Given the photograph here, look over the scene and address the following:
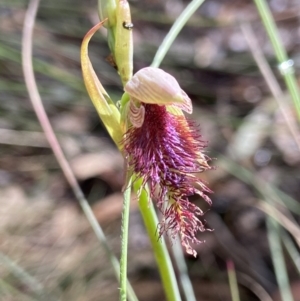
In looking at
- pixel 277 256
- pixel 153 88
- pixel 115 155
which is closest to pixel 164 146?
pixel 153 88

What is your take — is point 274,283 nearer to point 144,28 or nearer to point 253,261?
point 253,261

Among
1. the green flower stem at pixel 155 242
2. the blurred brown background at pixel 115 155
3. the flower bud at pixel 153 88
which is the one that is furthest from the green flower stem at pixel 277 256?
the flower bud at pixel 153 88

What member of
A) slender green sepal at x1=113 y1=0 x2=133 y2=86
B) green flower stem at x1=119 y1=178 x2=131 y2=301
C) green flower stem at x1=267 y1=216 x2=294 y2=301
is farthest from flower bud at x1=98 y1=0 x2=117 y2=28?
green flower stem at x1=267 y1=216 x2=294 y2=301

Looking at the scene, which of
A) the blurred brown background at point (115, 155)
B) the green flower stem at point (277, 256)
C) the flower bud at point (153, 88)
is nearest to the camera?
Result: the flower bud at point (153, 88)

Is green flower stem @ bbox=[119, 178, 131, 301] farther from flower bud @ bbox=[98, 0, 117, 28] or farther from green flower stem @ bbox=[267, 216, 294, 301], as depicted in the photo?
green flower stem @ bbox=[267, 216, 294, 301]

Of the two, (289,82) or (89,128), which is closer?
(289,82)

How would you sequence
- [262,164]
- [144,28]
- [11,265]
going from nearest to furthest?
[11,265] < [262,164] < [144,28]

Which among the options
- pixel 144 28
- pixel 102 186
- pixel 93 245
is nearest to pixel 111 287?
pixel 93 245

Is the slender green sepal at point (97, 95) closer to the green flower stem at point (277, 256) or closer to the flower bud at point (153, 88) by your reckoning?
the flower bud at point (153, 88)
